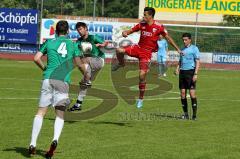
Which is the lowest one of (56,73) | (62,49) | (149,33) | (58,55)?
(56,73)

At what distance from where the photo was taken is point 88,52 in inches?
704

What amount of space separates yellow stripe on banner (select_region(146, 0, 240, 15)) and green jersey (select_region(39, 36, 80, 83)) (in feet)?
132

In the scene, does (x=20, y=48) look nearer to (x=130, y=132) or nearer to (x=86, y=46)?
(x=86, y=46)

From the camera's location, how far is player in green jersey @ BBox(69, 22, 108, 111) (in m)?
17.0

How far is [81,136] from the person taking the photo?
12.9 metres

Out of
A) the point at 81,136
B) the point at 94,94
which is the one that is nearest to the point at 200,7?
the point at 94,94

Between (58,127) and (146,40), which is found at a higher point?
(146,40)

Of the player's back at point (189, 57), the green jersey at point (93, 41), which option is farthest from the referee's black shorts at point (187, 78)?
the green jersey at point (93, 41)

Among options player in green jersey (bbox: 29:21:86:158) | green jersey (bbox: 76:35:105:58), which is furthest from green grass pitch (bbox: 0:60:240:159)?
green jersey (bbox: 76:35:105:58)

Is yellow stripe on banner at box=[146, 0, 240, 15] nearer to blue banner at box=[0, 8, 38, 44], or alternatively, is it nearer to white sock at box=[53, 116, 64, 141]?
blue banner at box=[0, 8, 38, 44]

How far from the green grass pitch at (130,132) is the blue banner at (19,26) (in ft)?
88.7

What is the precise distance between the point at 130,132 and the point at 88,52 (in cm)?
459

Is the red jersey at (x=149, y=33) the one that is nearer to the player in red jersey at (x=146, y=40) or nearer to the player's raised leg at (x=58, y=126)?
the player in red jersey at (x=146, y=40)

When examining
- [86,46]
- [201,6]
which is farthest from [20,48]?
[86,46]
